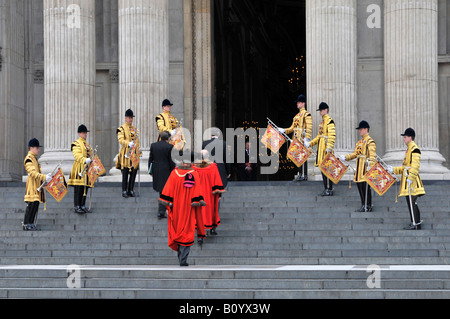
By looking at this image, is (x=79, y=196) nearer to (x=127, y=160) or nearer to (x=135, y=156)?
(x=127, y=160)

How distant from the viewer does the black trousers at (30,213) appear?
23.0 metres

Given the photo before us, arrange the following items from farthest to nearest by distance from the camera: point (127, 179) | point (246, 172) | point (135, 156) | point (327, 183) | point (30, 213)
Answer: point (246, 172)
point (135, 156)
point (127, 179)
point (327, 183)
point (30, 213)

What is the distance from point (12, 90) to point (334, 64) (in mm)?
11312

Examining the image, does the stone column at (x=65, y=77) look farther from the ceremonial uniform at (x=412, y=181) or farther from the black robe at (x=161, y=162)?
the ceremonial uniform at (x=412, y=181)

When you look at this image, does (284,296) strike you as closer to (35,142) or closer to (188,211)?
(188,211)

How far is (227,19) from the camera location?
39.8 m

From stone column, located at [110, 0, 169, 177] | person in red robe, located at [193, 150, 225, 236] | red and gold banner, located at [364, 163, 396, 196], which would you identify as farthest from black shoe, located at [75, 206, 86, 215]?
red and gold banner, located at [364, 163, 396, 196]

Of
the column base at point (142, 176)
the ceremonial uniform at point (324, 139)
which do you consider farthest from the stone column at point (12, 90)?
the ceremonial uniform at point (324, 139)

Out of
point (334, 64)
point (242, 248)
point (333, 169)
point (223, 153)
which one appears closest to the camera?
point (242, 248)

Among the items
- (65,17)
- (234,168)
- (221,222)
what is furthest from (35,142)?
(234,168)

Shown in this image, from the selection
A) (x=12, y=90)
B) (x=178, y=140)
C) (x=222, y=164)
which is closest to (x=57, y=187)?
(x=178, y=140)

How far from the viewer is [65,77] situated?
2922cm
